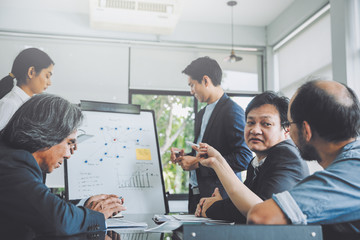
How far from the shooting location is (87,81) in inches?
178

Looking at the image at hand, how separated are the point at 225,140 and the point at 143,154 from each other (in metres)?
0.53

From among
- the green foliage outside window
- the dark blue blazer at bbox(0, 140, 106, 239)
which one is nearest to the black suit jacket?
the dark blue blazer at bbox(0, 140, 106, 239)

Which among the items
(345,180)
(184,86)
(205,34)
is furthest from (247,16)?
(345,180)

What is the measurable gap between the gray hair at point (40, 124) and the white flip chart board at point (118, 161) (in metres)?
0.79

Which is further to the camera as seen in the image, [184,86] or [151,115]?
[184,86]

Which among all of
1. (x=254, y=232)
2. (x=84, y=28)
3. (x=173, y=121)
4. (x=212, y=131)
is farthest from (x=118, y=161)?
(x=84, y=28)

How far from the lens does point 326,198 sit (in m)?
0.88

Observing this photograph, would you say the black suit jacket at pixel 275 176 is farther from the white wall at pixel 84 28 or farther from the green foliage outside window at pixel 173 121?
the white wall at pixel 84 28

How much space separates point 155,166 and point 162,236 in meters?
1.11

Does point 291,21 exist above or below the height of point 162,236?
above

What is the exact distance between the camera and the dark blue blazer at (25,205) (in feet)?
3.71

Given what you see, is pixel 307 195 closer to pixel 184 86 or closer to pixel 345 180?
pixel 345 180

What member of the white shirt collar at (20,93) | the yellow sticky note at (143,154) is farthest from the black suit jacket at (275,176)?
the white shirt collar at (20,93)

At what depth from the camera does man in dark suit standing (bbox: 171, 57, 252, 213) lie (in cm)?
220
